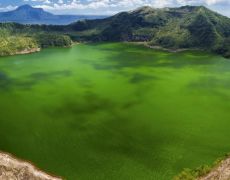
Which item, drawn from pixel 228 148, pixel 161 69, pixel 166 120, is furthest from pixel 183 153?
pixel 161 69

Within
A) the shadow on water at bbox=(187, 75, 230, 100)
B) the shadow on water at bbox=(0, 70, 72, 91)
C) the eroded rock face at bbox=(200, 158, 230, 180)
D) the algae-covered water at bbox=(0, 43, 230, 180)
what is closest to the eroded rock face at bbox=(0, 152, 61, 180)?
the algae-covered water at bbox=(0, 43, 230, 180)

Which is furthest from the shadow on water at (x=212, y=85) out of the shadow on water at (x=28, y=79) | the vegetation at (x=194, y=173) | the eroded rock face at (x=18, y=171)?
the eroded rock face at (x=18, y=171)

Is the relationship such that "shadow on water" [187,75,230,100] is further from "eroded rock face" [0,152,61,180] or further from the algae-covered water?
"eroded rock face" [0,152,61,180]

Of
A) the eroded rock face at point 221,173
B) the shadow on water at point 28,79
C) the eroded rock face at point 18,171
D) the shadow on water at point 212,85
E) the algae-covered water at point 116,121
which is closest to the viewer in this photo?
the eroded rock face at point 221,173

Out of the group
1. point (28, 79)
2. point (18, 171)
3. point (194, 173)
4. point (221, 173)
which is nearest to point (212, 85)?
point (194, 173)

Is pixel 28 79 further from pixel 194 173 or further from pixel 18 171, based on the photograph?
pixel 194 173

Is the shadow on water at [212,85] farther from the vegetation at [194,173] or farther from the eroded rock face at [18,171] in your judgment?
the eroded rock face at [18,171]
